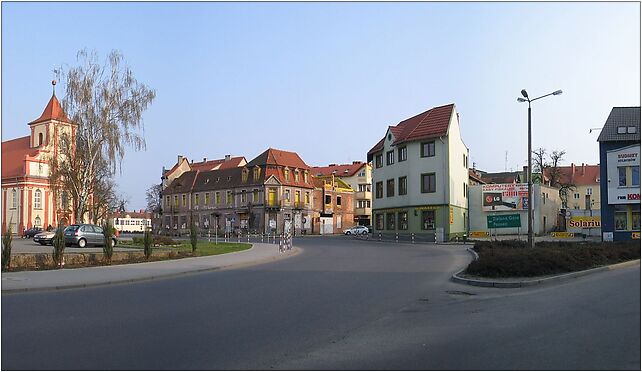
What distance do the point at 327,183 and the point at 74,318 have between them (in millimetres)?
78328

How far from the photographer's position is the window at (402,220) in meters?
51.5

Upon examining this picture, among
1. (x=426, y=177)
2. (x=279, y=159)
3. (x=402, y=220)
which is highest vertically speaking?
(x=279, y=159)

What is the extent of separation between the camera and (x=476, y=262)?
17.7m

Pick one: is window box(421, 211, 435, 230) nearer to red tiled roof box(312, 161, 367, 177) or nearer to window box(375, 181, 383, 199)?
window box(375, 181, 383, 199)

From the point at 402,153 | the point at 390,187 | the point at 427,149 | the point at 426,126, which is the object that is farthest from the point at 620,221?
the point at 390,187

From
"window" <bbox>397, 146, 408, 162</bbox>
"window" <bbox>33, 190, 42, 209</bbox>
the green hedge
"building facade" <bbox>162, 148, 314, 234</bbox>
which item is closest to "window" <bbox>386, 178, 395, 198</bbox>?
"window" <bbox>397, 146, 408, 162</bbox>

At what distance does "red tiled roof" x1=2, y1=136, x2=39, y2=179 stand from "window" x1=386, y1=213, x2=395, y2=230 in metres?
49.3

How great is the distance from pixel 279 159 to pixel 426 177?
3506 cm

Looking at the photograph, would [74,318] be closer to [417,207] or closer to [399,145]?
[417,207]

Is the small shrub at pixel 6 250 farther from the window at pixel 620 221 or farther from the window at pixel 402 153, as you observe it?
the window at pixel 402 153

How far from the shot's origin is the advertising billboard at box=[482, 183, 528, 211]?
56719 mm

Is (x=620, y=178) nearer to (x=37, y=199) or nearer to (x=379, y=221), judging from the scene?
(x=379, y=221)

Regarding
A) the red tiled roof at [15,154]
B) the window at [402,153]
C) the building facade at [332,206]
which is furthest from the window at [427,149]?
the red tiled roof at [15,154]

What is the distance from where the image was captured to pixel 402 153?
53.1 m
